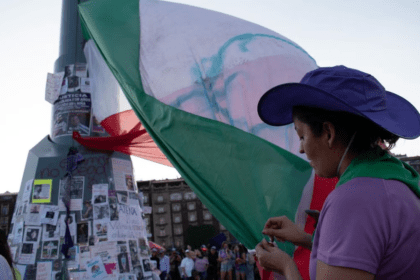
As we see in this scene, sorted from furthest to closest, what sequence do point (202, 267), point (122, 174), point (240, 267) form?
point (202, 267) < point (240, 267) < point (122, 174)

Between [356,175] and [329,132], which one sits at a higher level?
[329,132]

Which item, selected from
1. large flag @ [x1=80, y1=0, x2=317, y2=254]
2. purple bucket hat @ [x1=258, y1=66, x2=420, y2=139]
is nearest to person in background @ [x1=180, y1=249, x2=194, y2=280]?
large flag @ [x1=80, y1=0, x2=317, y2=254]

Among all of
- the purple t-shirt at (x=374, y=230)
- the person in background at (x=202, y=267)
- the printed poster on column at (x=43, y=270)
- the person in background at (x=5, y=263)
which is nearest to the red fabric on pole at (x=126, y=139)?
the printed poster on column at (x=43, y=270)

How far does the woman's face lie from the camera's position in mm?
1216

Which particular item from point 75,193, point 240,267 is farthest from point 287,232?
point 240,267

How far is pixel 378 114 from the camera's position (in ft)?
3.84

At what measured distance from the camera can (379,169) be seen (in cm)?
107

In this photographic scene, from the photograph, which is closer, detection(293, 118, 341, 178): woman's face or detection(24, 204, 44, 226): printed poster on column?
detection(293, 118, 341, 178): woman's face

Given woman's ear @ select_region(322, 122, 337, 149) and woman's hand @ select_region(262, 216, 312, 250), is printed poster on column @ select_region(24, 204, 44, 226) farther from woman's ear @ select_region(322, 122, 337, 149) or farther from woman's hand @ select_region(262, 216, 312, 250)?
woman's ear @ select_region(322, 122, 337, 149)

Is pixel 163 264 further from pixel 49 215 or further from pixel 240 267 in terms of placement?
pixel 49 215

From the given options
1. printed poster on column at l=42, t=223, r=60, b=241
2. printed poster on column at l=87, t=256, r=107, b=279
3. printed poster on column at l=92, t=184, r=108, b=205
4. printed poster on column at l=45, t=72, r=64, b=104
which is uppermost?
printed poster on column at l=45, t=72, r=64, b=104

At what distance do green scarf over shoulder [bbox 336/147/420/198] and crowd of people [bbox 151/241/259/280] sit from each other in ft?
32.3

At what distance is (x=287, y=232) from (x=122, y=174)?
2.77 metres

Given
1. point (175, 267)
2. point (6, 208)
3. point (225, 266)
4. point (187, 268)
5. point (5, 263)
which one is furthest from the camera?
point (6, 208)
